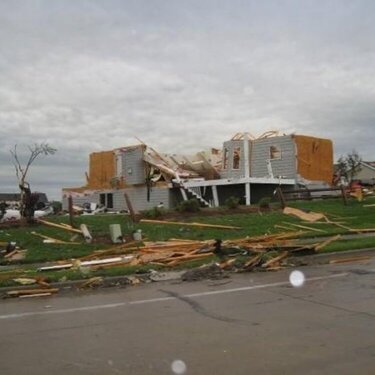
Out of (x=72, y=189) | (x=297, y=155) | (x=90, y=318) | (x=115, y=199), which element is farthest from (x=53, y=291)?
(x=72, y=189)

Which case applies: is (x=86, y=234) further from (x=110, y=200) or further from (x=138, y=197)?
(x=110, y=200)

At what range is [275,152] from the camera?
149ft

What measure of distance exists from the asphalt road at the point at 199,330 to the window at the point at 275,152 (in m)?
34.5

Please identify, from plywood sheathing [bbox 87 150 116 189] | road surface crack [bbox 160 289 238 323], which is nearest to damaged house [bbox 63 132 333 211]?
plywood sheathing [bbox 87 150 116 189]

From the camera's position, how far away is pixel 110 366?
19.1ft

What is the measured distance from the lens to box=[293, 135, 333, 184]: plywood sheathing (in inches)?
1767

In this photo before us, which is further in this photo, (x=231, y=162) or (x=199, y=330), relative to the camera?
(x=231, y=162)

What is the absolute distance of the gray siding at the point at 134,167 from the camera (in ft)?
159

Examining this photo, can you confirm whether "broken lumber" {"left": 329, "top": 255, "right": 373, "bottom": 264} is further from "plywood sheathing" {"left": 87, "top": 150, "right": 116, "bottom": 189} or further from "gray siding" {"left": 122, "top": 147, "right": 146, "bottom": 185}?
"plywood sheathing" {"left": 87, "top": 150, "right": 116, "bottom": 189}

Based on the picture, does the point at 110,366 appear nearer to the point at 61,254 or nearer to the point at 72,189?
the point at 61,254

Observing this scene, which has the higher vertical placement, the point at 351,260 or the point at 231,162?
the point at 231,162

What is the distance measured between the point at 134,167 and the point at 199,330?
41858 mm

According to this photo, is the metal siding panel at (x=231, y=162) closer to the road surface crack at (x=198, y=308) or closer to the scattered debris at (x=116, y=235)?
the scattered debris at (x=116, y=235)

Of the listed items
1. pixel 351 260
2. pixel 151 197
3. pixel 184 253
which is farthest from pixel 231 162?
pixel 351 260
